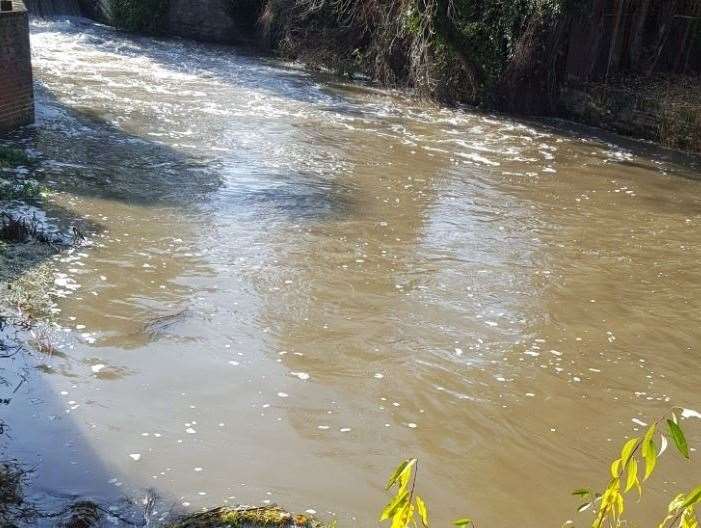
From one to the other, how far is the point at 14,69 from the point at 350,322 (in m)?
7.77

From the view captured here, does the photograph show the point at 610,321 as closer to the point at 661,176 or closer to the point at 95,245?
the point at 95,245

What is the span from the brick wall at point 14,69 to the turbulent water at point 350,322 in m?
0.41

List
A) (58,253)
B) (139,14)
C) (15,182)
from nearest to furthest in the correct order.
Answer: (58,253) → (15,182) → (139,14)

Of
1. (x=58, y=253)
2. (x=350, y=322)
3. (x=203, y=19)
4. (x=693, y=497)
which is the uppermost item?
(x=203, y=19)

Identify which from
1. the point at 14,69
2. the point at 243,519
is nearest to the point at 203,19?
the point at 14,69

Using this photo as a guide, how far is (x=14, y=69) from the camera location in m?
11.9

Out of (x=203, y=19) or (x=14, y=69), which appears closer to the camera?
(x=14, y=69)

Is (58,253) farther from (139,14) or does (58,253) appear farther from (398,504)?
(139,14)

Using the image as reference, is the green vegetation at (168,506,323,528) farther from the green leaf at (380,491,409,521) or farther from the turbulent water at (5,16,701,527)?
the green leaf at (380,491,409,521)

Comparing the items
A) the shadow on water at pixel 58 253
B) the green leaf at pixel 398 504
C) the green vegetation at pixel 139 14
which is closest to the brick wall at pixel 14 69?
the shadow on water at pixel 58 253

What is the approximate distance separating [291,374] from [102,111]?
10328 millimetres

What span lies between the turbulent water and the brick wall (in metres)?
0.41

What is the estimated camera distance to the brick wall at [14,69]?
11609 mm

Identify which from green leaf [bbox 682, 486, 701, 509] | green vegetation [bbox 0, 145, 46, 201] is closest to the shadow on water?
green vegetation [bbox 0, 145, 46, 201]
